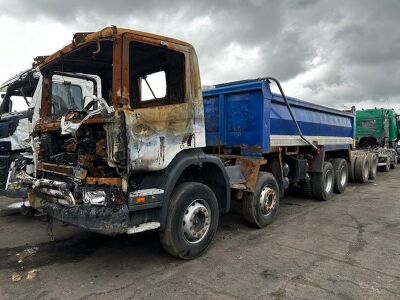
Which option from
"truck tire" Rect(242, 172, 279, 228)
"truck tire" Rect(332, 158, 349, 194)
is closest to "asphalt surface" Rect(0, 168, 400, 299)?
"truck tire" Rect(242, 172, 279, 228)

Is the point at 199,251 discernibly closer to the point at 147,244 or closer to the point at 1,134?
the point at 147,244

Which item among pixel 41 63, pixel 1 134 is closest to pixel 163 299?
pixel 41 63

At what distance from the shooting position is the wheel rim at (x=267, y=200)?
239 inches

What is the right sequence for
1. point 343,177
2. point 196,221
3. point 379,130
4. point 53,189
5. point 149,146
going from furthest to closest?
1. point 379,130
2. point 343,177
3. point 196,221
4. point 53,189
5. point 149,146

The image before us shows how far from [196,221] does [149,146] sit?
1.25m

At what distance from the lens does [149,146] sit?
3.96 metres

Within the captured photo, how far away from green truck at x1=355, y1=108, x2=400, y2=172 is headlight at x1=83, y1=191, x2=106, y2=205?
15.4 m

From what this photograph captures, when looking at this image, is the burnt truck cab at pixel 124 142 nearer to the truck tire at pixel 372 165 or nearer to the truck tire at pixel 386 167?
the truck tire at pixel 372 165

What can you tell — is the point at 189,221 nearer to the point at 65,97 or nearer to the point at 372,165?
the point at 65,97

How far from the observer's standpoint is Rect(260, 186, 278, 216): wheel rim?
6082 millimetres

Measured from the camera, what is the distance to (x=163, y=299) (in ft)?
11.7

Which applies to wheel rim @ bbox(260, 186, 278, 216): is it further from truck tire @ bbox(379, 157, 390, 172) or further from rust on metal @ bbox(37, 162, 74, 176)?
truck tire @ bbox(379, 157, 390, 172)

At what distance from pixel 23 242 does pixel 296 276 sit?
13.1 ft

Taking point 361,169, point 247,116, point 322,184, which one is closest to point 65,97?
point 247,116
